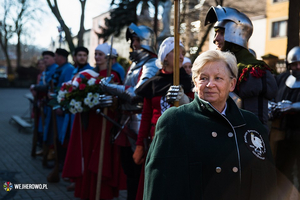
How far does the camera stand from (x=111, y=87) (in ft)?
15.9

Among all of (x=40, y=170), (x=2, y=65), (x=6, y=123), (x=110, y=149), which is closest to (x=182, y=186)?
(x=110, y=149)

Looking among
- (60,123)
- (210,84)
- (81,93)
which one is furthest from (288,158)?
(60,123)

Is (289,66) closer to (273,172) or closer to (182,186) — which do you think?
(273,172)

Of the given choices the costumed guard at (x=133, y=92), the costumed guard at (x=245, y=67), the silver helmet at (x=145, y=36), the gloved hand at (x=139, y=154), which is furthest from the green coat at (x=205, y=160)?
the silver helmet at (x=145, y=36)

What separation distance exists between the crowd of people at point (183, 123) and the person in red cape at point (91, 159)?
0.05 feet

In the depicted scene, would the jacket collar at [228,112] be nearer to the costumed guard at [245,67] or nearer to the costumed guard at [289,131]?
the costumed guard at [245,67]

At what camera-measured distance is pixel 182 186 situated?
218cm

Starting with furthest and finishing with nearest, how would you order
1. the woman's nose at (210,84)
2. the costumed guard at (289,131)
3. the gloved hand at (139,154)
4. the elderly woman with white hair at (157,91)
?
the costumed guard at (289,131) → the gloved hand at (139,154) → the elderly woman with white hair at (157,91) → the woman's nose at (210,84)

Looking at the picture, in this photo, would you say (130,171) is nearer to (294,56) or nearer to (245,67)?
(245,67)

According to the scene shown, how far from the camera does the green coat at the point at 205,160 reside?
2.20m

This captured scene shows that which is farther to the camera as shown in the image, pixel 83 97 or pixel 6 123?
pixel 6 123

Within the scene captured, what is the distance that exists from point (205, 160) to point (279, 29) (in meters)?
29.7

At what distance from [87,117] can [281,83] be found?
9.24 feet

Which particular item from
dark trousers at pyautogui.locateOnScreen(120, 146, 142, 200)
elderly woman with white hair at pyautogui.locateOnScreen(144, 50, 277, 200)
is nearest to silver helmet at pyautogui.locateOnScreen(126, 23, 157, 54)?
dark trousers at pyautogui.locateOnScreen(120, 146, 142, 200)
